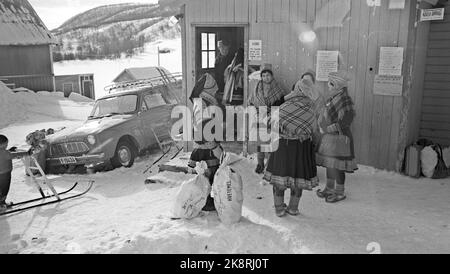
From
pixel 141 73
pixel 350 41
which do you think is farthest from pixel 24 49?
pixel 350 41

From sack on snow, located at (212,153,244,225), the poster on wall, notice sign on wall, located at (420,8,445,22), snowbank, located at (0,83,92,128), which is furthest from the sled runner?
snowbank, located at (0,83,92,128)

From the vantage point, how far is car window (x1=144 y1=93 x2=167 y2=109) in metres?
9.59

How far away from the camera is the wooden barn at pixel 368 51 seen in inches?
269

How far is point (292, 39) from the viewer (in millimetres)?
7652

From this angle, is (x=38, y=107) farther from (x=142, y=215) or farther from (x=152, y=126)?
(x=142, y=215)

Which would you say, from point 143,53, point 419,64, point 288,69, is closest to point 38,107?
point 288,69

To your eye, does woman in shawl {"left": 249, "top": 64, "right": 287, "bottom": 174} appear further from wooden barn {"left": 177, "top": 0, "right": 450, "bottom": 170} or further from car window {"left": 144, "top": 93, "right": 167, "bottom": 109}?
car window {"left": 144, "top": 93, "right": 167, "bottom": 109}

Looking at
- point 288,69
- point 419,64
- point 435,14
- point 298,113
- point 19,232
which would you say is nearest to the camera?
point 298,113

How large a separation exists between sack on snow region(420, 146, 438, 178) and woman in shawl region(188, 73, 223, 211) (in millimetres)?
3683

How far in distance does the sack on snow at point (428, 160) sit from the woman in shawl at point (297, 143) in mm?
2914

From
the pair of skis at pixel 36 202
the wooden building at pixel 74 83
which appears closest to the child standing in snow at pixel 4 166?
the pair of skis at pixel 36 202

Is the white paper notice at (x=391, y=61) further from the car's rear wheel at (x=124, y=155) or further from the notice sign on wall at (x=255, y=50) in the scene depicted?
the car's rear wheel at (x=124, y=155)

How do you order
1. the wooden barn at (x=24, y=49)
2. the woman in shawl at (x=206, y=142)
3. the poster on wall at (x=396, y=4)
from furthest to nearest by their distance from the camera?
the wooden barn at (x=24, y=49) → the poster on wall at (x=396, y=4) → the woman in shawl at (x=206, y=142)

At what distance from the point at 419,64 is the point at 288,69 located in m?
2.24
